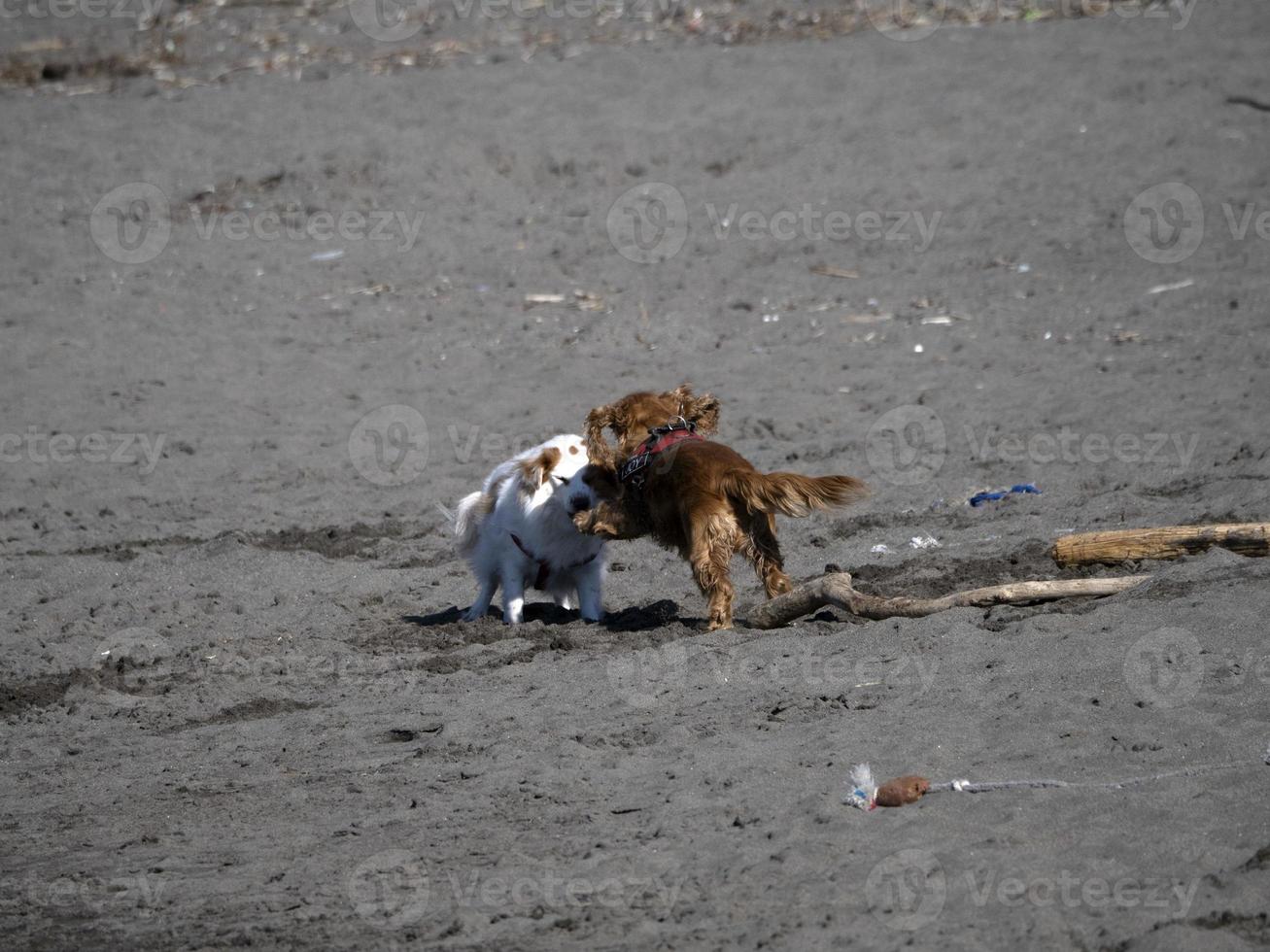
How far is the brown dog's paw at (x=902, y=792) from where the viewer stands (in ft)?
17.2

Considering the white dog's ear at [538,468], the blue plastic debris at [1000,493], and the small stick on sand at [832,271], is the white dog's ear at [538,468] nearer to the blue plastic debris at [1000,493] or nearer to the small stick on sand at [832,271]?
the blue plastic debris at [1000,493]

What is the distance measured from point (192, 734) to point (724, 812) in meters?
3.02

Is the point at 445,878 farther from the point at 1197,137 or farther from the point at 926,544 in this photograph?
the point at 1197,137

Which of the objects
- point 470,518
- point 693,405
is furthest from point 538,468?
point 693,405

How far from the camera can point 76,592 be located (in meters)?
9.42

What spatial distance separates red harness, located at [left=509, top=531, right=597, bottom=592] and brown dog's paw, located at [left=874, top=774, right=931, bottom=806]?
3.56 metres

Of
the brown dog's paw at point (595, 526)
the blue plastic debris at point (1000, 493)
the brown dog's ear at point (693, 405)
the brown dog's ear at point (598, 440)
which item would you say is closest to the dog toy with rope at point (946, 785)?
the brown dog's paw at point (595, 526)

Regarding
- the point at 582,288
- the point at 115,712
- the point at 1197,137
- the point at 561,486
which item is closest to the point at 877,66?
the point at 1197,137

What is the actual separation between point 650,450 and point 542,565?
1106 mm

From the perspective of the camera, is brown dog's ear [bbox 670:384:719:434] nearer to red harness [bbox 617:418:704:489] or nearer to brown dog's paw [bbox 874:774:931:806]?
red harness [bbox 617:418:704:489]

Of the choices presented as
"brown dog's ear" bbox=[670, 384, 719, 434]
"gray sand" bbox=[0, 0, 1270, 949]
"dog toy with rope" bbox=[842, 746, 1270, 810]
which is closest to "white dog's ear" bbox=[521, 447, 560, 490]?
"brown dog's ear" bbox=[670, 384, 719, 434]

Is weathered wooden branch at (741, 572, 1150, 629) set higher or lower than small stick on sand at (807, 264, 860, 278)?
lower

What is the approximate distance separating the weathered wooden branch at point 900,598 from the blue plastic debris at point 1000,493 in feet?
8.19

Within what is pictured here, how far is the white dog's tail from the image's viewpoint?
8836 mm
